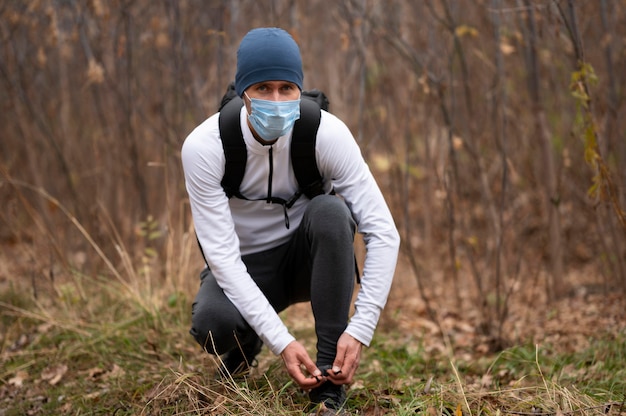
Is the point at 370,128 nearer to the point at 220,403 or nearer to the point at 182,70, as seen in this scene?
the point at 182,70

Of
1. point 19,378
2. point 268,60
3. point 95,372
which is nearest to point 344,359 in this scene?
point 268,60

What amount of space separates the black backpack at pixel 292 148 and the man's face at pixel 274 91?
0.05 metres

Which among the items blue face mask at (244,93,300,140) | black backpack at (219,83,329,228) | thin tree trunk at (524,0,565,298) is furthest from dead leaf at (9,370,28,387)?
thin tree trunk at (524,0,565,298)

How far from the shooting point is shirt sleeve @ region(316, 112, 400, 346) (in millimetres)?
2146

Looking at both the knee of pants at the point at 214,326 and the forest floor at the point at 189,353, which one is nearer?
the knee of pants at the point at 214,326

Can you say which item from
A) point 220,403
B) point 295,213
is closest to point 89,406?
point 220,403

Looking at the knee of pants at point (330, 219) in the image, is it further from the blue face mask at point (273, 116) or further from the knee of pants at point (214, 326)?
the knee of pants at point (214, 326)

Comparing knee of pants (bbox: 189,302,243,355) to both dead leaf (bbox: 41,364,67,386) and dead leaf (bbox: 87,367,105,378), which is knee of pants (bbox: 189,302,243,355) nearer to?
dead leaf (bbox: 87,367,105,378)

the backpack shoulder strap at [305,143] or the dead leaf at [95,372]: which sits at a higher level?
the backpack shoulder strap at [305,143]

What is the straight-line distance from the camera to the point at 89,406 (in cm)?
246

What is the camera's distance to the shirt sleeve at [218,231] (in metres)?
2.16

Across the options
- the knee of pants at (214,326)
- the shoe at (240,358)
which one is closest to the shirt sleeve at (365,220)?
the knee of pants at (214,326)

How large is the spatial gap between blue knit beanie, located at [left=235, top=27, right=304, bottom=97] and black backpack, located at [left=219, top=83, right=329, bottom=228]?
9 centimetres

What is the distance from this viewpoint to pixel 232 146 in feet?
7.16
